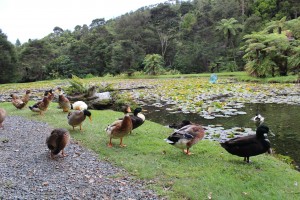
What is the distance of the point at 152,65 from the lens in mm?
45594

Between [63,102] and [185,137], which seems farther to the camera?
[63,102]

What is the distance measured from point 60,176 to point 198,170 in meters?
2.96

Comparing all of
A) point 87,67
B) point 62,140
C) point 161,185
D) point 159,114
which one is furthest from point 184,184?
point 87,67

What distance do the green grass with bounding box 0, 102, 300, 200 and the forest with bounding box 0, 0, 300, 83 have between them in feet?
88.7

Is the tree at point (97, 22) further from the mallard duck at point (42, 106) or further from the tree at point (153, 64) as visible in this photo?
the mallard duck at point (42, 106)

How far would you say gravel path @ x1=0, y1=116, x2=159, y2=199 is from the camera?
5266 millimetres

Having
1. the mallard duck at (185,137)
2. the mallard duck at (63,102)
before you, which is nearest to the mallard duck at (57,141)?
the mallard duck at (185,137)

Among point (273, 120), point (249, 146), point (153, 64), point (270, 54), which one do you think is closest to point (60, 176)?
point (249, 146)

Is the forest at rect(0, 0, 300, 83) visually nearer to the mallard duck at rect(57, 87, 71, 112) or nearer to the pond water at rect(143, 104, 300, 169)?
the pond water at rect(143, 104, 300, 169)

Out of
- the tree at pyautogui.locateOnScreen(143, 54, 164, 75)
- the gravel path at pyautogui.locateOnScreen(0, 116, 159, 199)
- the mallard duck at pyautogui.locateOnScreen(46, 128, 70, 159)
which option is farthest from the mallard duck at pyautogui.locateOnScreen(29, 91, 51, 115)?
the tree at pyautogui.locateOnScreen(143, 54, 164, 75)

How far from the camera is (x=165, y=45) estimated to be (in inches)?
2235

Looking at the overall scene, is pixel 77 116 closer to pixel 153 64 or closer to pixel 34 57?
pixel 153 64

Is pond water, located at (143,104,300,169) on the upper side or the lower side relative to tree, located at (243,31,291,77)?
lower

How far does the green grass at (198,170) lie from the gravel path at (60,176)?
14.7 inches
